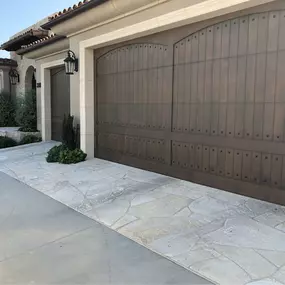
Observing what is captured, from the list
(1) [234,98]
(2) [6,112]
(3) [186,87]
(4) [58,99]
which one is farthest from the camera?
(2) [6,112]

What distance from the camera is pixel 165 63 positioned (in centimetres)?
571

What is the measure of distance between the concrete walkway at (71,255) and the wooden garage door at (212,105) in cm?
218

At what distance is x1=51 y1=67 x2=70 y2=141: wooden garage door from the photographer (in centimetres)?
976

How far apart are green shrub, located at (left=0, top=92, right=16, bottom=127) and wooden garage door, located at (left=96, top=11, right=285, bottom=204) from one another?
823cm

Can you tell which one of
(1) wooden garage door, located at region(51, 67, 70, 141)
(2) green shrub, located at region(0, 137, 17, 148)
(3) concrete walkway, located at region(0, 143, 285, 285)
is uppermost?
(1) wooden garage door, located at region(51, 67, 70, 141)

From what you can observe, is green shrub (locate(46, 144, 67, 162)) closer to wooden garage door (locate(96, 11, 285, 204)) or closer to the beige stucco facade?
the beige stucco facade

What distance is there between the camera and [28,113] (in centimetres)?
1129

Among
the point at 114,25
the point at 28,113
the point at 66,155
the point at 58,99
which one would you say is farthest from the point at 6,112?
the point at 114,25

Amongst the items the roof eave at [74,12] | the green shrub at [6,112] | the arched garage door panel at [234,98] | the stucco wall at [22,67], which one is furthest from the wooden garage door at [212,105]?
the green shrub at [6,112]

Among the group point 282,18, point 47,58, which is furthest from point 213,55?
point 47,58

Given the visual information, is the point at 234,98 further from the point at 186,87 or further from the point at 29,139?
the point at 29,139

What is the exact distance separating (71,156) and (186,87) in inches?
133

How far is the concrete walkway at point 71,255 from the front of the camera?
2604mm

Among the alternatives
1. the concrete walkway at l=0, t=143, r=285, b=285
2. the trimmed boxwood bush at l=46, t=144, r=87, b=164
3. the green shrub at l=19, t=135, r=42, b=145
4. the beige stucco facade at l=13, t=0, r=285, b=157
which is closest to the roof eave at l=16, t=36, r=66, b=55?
the beige stucco facade at l=13, t=0, r=285, b=157
